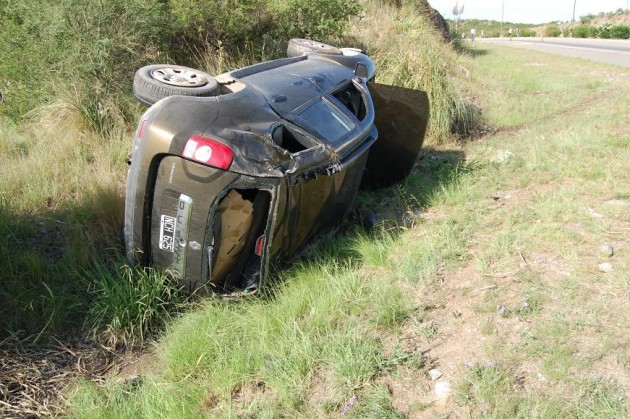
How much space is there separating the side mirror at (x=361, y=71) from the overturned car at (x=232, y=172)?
47.4 inches

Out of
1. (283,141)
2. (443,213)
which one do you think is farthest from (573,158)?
(283,141)

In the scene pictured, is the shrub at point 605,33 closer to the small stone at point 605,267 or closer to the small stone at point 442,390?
the small stone at point 605,267

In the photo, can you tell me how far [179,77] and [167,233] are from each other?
4.28ft

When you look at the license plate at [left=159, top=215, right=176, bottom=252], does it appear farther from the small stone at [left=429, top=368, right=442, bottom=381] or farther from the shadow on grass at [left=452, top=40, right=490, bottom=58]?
the shadow on grass at [left=452, top=40, right=490, bottom=58]

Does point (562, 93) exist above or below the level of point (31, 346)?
above

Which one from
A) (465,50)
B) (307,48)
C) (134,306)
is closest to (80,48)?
(307,48)

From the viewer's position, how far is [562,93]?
37.9 ft

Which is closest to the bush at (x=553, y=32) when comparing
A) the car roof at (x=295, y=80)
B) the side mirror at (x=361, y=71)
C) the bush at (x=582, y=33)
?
the bush at (x=582, y=33)

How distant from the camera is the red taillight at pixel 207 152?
10.8ft

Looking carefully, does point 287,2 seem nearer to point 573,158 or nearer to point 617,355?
point 573,158

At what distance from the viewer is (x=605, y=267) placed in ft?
11.9

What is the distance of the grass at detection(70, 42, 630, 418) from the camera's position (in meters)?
2.77

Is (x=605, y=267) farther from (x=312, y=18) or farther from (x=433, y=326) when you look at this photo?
(x=312, y=18)

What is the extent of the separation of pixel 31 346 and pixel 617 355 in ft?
11.5
